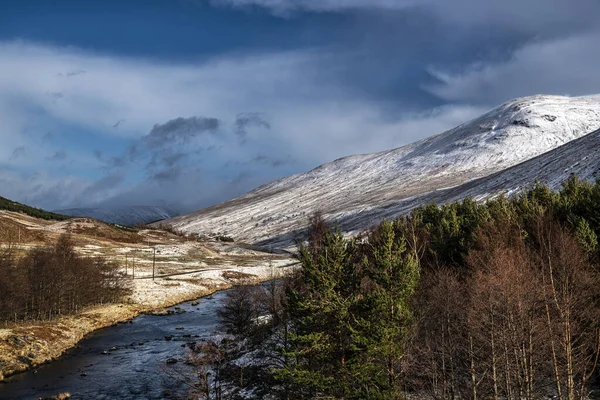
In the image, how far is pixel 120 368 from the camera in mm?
46562

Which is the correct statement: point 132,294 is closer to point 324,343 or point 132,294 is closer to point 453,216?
point 453,216

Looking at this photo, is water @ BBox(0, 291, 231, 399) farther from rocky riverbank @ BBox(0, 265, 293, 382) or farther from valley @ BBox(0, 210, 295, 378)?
valley @ BBox(0, 210, 295, 378)

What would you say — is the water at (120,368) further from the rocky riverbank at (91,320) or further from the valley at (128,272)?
the valley at (128,272)

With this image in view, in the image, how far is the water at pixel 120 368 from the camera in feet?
130

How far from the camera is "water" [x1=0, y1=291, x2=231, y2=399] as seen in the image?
130ft

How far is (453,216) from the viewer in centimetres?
5319

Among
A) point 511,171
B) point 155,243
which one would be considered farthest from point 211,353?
point 511,171

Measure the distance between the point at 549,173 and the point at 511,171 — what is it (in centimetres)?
2986

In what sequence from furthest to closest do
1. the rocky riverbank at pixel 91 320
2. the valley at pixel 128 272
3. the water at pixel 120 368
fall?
the valley at pixel 128 272 < the rocky riverbank at pixel 91 320 < the water at pixel 120 368

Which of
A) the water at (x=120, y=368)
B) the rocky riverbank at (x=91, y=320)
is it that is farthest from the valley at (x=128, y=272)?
the water at (x=120, y=368)

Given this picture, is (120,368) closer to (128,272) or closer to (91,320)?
(91,320)

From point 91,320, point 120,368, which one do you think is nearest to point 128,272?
point 91,320

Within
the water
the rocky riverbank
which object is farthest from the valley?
the water

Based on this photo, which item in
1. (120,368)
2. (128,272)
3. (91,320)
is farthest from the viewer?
(128,272)
